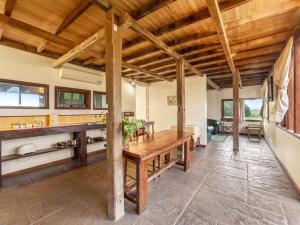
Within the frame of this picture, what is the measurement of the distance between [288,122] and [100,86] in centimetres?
494

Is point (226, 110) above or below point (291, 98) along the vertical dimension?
below

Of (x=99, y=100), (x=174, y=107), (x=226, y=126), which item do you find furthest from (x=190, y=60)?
(x=226, y=126)

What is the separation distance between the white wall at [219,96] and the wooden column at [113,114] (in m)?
8.13

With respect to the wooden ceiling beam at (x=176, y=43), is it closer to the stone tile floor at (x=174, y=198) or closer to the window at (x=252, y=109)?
the stone tile floor at (x=174, y=198)

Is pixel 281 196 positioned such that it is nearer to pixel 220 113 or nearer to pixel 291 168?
pixel 291 168

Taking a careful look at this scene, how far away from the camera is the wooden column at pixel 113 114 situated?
176cm

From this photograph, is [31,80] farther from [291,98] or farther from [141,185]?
[291,98]

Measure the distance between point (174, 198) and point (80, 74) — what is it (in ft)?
12.5

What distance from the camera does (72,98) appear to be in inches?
161

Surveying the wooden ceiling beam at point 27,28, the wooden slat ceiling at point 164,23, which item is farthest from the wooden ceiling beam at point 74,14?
the wooden ceiling beam at point 27,28

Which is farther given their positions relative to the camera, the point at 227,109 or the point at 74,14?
the point at 227,109

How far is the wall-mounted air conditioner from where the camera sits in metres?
3.76

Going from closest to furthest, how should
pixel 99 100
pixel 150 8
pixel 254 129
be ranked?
pixel 150 8 < pixel 99 100 < pixel 254 129

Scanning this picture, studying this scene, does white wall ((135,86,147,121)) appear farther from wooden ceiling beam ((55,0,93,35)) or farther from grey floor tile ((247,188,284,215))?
grey floor tile ((247,188,284,215))
